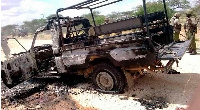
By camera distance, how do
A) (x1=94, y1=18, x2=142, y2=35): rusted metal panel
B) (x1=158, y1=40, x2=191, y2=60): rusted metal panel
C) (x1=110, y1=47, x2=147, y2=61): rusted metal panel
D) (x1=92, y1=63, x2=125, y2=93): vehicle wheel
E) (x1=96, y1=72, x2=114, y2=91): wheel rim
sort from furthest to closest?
(x1=96, y1=72, x2=114, y2=91): wheel rim → (x1=92, y1=63, x2=125, y2=93): vehicle wheel → (x1=94, y1=18, x2=142, y2=35): rusted metal panel → (x1=110, y1=47, x2=147, y2=61): rusted metal panel → (x1=158, y1=40, x2=191, y2=60): rusted metal panel

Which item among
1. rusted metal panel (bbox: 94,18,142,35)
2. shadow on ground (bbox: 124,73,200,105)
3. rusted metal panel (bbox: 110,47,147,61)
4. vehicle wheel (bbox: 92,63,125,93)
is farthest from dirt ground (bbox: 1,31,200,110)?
rusted metal panel (bbox: 94,18,142,35)

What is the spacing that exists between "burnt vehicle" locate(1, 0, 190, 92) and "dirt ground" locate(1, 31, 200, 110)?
361mm

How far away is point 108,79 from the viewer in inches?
229

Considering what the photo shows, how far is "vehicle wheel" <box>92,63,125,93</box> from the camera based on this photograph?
5.62 metres

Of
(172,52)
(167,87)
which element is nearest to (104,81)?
(167,87)

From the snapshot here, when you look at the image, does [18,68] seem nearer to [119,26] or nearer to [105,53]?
[105,53]

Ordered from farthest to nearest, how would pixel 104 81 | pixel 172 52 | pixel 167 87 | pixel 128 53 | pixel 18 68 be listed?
pixel 18 68, pixel 104 81, pixel 167 87, pixel 172 52, pixel 128 53

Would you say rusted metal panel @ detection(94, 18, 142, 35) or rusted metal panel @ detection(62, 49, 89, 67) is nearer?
rusted metal panel @ detection(94, 18, 142, 35)

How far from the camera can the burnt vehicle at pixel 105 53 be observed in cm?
512

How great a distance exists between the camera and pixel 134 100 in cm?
526

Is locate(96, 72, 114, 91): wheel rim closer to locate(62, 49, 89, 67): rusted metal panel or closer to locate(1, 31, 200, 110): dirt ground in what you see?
locate(1, 31, 200, 110): dirt ground

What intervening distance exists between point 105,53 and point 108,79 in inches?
27.2

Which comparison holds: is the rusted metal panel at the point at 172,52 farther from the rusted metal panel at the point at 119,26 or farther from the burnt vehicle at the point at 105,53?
the rusted metal panel at the point at 119,26

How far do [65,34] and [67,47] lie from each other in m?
0.51
